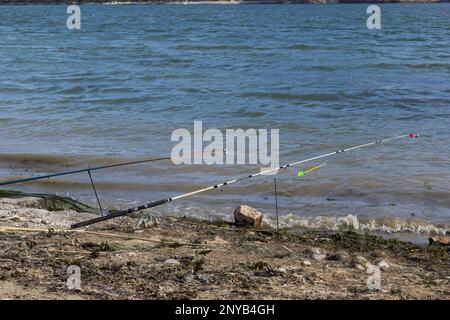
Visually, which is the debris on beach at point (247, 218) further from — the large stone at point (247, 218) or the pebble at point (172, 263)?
the pebble at point (172, 263)

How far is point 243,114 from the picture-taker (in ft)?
53.9

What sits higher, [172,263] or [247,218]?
[172,263]

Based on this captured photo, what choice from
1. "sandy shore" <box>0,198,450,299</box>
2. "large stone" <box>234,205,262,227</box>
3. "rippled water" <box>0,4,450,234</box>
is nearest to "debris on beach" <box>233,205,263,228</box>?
"large stone" <box>234,205,262,227</box>

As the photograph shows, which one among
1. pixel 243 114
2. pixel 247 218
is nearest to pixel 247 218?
pixel 247 218

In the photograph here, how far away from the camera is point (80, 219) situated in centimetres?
850

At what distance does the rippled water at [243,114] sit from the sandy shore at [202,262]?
1.70m

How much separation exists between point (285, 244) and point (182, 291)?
6.77ft

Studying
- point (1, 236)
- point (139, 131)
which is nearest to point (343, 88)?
point (139, 131)

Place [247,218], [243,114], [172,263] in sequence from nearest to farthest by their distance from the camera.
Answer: [172,263] < [247,218] < [243,114]

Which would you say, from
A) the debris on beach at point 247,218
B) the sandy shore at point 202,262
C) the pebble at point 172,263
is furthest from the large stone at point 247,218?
the pebble at point 172,263

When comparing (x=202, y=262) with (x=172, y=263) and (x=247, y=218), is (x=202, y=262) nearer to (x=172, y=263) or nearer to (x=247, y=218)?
(x=172, y=263)

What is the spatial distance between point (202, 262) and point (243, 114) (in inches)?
399

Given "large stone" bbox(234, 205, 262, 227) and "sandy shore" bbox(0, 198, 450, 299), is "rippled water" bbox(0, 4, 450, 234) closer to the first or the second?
"large stone" bbox(234, 205, 262, 227)
